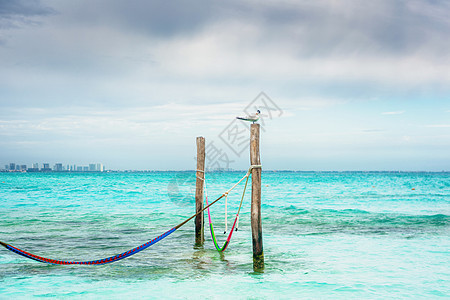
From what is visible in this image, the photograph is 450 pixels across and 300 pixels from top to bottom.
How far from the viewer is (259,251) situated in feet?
27.9

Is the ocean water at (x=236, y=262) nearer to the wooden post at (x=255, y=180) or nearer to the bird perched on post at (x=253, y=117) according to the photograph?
the wooden post at (x=255, y=180)

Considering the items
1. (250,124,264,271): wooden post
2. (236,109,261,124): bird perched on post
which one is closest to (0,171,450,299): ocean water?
(250,124,264,271): wooden post

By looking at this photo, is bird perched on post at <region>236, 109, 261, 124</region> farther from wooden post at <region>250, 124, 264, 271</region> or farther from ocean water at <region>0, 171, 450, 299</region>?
ocean water at <region>0, 171, 450, 299</region>

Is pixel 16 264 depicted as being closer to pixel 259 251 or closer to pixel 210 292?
pixel 210 292

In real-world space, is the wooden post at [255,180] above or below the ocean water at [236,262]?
above

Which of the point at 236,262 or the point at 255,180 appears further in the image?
the point at 236,262

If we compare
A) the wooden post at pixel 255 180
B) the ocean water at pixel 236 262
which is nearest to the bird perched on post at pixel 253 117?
the wooden post at pixel 255 180

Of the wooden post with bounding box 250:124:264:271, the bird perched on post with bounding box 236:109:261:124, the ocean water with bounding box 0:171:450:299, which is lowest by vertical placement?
the ocean water with bounding box 0:171:450:299

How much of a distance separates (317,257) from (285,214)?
10.3 meters

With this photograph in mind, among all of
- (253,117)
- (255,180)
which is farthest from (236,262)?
(253,117)

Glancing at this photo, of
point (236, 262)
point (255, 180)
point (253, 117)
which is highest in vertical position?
point (253, 117)

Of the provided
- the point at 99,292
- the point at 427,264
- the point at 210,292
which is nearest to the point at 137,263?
the point at 99,292

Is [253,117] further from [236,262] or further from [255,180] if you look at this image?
[236,262]

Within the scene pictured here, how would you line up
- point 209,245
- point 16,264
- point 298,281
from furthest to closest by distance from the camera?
point 209,245 < point 16,264 < point 298,281
